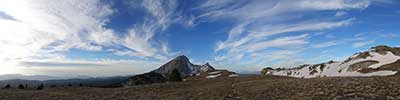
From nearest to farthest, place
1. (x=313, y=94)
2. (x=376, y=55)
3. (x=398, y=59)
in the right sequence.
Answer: (x=313, y=94) < (x=398, y=59) < (x=376, y=55)

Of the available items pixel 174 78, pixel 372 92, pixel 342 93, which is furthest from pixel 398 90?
pixel 174 78

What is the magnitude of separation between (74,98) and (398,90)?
3192 centimetres

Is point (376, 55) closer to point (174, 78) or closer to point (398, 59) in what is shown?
point (398, 59)

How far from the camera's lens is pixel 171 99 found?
31719 mm

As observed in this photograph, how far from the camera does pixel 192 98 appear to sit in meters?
31.4

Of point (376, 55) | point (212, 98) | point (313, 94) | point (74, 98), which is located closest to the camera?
point (313, 94)

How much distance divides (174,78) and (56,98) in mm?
64904

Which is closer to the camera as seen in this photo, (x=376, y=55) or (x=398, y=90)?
(x=398, y=90)

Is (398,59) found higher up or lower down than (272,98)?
higher up

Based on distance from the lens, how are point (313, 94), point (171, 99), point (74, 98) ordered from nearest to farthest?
point (313, 94) → point (171, 99) → point (74, 98)

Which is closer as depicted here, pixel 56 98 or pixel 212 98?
pixel 212 98

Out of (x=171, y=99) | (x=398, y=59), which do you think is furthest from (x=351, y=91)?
(x=398, y=59)

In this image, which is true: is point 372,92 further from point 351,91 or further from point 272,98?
point 272,98

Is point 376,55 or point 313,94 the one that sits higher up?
point 376,55
